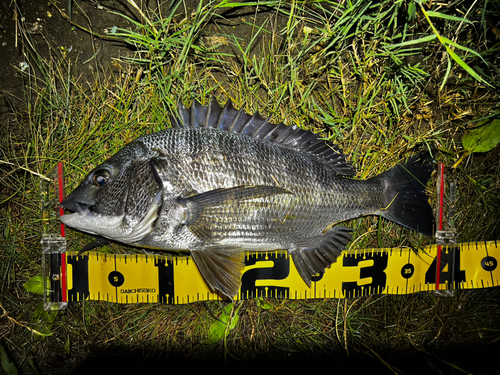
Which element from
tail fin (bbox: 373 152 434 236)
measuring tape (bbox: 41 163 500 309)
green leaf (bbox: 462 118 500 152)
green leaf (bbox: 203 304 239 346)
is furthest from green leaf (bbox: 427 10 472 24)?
green leaf (bbox: 203 304 239 346)

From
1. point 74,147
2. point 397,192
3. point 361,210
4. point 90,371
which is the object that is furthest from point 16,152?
point 397,192

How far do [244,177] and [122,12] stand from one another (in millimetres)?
1770

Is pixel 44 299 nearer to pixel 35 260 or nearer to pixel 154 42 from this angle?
pixel 35 260

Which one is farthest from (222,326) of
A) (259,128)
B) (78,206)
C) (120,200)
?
(259,128)

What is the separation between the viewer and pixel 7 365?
90.1 inches

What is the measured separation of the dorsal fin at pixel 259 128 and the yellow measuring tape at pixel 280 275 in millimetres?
824

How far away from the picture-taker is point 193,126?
220 centimetres

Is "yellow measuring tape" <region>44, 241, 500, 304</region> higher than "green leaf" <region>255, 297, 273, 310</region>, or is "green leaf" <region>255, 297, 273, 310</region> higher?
"yellow measuring tape" <region>44, 241, 500, 304</region>

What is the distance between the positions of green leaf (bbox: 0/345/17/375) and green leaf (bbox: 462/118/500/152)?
161 inches

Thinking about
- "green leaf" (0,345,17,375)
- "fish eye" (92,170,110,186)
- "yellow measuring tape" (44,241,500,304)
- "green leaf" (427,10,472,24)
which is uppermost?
"green leaf" (427,10,472,24)

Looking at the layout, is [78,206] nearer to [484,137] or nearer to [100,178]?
[100,178]

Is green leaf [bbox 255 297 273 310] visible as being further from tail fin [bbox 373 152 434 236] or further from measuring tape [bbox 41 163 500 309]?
tail fin [bbox 373 152 434 236]

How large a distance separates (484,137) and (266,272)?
7.13ft

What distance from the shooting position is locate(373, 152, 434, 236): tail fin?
2.39 metres
